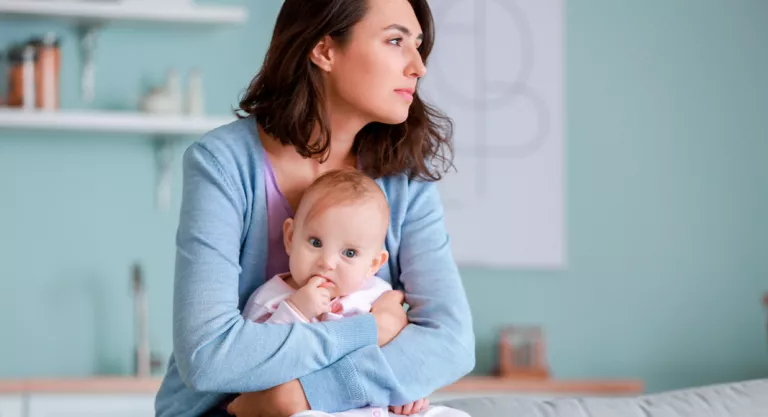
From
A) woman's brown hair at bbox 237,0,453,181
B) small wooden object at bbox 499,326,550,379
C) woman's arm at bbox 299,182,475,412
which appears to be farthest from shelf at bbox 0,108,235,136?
woman's arm at bbox 299,182,475,412

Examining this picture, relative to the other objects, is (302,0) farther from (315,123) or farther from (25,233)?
(25,233)

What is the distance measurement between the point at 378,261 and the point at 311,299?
6.8 inches

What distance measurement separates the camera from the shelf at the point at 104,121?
3.44m

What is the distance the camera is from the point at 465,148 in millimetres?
3863

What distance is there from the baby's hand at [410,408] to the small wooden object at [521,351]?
6.85 ft

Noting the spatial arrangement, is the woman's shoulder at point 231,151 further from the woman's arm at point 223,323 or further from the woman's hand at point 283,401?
the woman's hand at point 283,401

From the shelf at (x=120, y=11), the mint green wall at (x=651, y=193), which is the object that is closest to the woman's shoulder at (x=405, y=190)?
the shelf at (x=120, y=11)

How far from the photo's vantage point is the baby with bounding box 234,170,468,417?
1568 millimetres

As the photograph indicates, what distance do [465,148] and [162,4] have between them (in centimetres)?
122

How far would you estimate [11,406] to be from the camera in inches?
124

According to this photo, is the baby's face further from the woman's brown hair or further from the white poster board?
the white poster board

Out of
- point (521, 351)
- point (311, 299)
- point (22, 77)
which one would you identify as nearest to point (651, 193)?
point (521, 351)

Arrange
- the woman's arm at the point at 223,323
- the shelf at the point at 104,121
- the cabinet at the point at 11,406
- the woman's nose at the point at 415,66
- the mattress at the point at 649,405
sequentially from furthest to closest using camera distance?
the shelf at the point at 104,121, the cabinet at the point at 11,406, the woman's nose at the point at 415,66, the mattress at the point at 649,405, the woman's arm at the point at 223,323

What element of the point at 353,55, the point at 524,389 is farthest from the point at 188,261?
the point at 524,389
